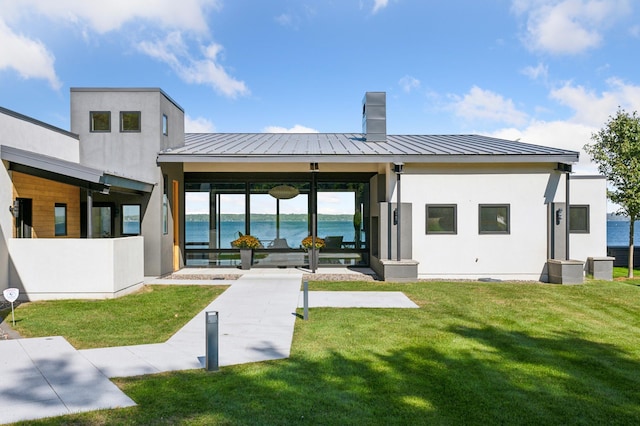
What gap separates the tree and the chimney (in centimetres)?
714

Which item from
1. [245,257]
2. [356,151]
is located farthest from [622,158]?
[245,257]

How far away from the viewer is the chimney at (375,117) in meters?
15.4

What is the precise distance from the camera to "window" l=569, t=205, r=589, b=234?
43.2 ft

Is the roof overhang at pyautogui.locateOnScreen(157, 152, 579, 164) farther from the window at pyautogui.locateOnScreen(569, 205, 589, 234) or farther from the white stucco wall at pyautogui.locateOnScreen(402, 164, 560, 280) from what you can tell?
the window at pyautogui.locateOnScreen(569, 205, 589, 234)

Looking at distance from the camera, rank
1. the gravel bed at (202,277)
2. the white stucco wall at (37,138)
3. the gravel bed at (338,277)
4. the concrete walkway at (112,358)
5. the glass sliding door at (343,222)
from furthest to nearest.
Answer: the glass sliding door at (343,222) < the gravel bed at (202,277) < the gravel bed at (338,277) < the white stucco wall at (37,138) < the concrete walkway at (112,358)

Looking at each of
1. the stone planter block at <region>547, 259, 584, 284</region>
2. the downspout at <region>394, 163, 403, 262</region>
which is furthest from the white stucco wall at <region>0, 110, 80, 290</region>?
the stone planter block at <region>547, 259, 584, 284</region>

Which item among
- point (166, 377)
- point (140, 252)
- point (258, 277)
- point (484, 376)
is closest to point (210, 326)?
point (166, 377)

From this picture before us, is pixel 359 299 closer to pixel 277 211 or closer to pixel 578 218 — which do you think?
pixel 277 211

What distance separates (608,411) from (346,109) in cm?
1721

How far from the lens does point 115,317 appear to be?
773 centimetres

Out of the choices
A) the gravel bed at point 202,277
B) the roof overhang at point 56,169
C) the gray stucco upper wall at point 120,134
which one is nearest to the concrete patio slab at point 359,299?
the gravel bed at point 202,277

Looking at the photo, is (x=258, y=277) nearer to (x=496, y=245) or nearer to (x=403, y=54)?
(x=496, y=245)

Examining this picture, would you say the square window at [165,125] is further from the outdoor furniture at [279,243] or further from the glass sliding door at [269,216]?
the outdoor furniture at [279,243]

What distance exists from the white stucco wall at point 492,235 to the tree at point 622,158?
9.18ft
